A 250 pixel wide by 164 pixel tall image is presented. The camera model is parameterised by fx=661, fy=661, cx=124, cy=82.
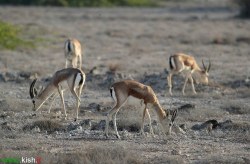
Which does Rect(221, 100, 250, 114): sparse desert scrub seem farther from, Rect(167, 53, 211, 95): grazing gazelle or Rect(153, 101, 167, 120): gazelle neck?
Rect(153, 101, 167, 120): gazelle neck

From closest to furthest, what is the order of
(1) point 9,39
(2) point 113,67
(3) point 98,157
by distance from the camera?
(3) point 98,157, (2) point 113,67, (1) point 9,39

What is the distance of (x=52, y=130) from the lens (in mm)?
12211

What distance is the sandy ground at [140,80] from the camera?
10.8 m

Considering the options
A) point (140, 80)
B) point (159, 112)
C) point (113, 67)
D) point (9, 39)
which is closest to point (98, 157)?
point (159, 112)

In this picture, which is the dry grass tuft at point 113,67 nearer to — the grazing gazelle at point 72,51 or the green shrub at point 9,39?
the grazing gazelle at point 72,51

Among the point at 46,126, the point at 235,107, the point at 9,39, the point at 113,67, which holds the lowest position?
the point at 113,67

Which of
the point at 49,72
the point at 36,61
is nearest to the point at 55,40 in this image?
the point at 36,61

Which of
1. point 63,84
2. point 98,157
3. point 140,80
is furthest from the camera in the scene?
point 140,80

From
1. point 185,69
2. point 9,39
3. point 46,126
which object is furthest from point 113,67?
point 46,126

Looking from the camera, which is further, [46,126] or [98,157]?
[46,126]

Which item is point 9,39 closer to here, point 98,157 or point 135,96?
point 135,96

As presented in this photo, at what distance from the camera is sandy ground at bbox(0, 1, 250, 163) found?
10.8 meters

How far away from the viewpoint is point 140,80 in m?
19.4

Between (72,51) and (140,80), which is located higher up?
(72,51)
